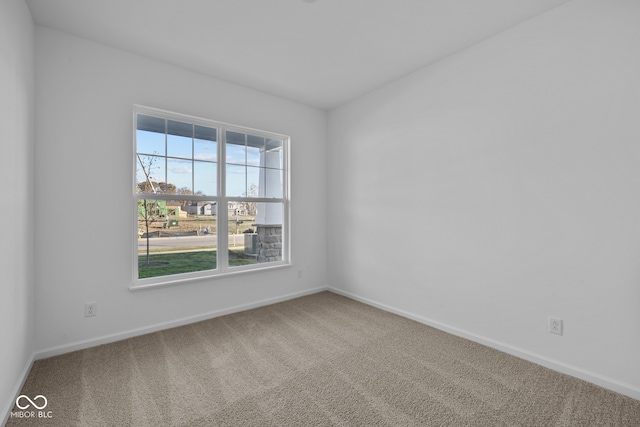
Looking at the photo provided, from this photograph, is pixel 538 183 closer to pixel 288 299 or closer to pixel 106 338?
pixel 288 299

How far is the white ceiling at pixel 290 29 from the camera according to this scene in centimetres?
215

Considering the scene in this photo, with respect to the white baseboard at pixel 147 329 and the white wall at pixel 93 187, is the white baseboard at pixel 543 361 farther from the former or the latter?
the white wall at pixel 93 187

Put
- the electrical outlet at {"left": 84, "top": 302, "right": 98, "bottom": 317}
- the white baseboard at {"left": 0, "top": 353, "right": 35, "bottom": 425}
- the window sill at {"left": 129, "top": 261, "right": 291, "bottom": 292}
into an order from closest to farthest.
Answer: the white baseboard at {"left": 0, "top": 353, "right": 35, "bottom": 425} → the electrical outlet at {"left": 84, "top": 302, "right": 98, "bottom": 317} → the window sill at {"left": 129, "top": 261, "right": 291, "bottom": 292}

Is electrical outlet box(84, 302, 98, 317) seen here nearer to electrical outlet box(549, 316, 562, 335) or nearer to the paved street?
the paved street

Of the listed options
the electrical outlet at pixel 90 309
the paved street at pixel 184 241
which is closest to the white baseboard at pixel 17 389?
the electrical outlet at pixel 90 309

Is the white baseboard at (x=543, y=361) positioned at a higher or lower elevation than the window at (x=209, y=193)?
lower

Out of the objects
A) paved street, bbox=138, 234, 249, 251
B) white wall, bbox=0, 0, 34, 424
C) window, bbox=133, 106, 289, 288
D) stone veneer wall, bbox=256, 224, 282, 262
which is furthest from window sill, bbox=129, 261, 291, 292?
white wall, bbox=0, 0, 34, 424

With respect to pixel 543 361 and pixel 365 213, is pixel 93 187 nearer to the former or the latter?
pixel 365 213

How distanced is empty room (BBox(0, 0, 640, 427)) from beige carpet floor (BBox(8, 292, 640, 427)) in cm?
2

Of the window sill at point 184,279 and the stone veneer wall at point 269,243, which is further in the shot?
the stone veneer wall at point 269,243

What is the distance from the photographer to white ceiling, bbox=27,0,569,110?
84.7 inches

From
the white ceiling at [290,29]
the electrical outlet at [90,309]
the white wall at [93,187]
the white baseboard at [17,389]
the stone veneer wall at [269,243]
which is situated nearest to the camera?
the white baseboard at [17,389]

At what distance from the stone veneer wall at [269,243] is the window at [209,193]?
1cm

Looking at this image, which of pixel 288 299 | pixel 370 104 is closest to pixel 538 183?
pixel 370 104
